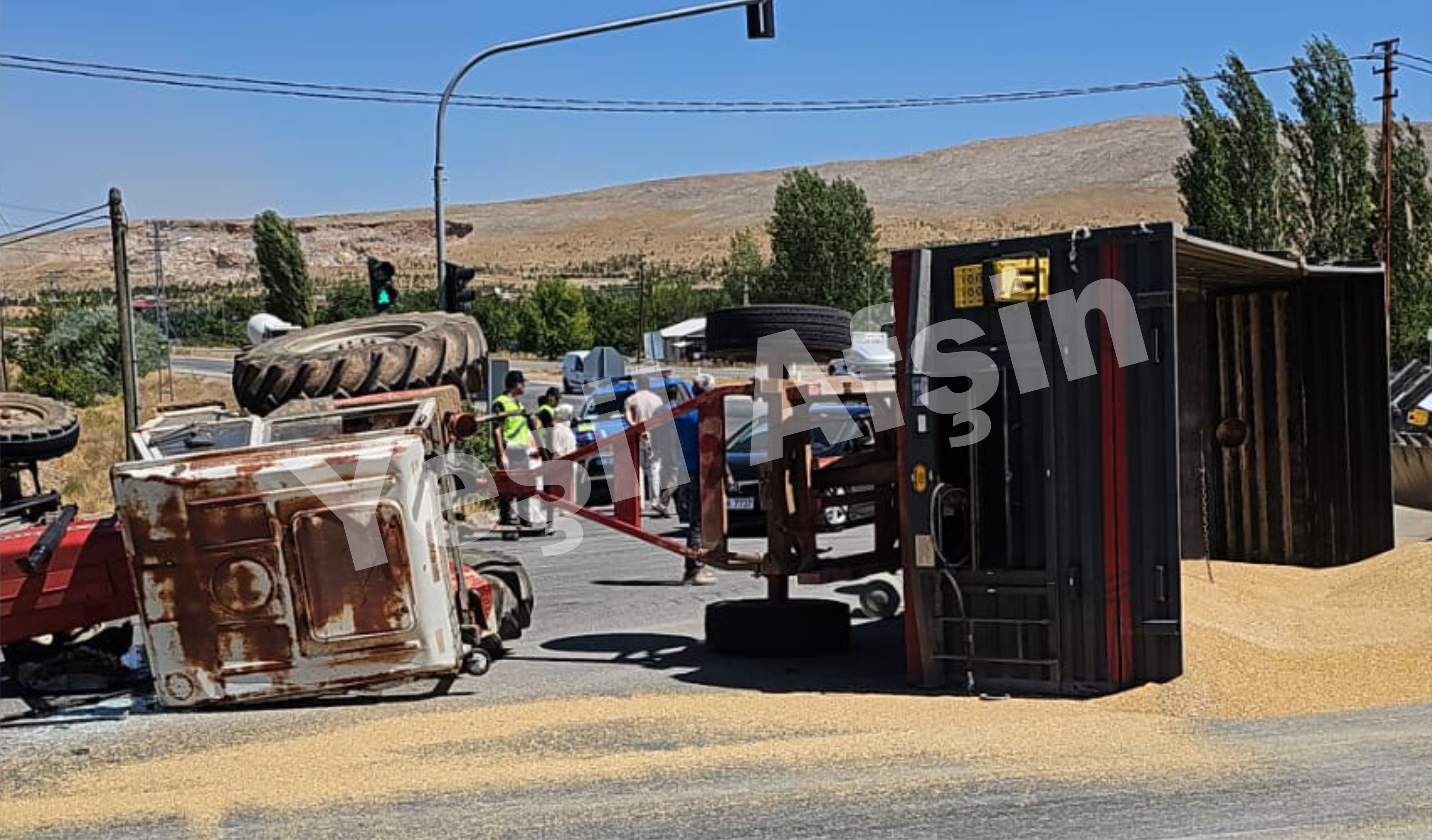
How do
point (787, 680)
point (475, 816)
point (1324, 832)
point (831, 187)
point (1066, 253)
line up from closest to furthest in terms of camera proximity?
point (1324, 832) < point (475, 816) < point (1066, 253) < point (787, 680) < point (831, 187)

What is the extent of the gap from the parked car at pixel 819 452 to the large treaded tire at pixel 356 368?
2.24 m

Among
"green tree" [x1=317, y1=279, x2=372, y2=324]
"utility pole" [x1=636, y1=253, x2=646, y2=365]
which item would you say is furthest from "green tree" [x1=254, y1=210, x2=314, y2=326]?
"utility pole" [x1=636, y1=253, x2=646, y2=365]

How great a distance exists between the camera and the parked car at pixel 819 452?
32.9 feet

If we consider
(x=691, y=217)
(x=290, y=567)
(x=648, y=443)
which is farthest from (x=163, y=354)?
(x=691, y=217)

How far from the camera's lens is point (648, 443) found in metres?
19.2

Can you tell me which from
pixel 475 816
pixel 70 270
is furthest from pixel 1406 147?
pixel 70 270

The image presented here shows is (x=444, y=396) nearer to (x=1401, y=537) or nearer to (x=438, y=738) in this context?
(x=438, y=738)

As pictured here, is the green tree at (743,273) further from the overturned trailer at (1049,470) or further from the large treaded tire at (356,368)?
the overturned trailer at (1049,470)

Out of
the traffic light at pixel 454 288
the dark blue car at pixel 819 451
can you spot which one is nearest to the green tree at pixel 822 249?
the traffic light at pixel 454 288

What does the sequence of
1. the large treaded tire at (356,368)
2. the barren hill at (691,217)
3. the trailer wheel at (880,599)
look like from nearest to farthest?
1. the trailer wheel at (880,599)
2. the large treaded tire at (356,368)
3. the barren hill at (691,217)

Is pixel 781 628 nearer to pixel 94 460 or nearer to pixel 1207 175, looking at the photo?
pixel 94 460

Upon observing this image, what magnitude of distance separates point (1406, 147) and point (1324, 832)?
46.2m

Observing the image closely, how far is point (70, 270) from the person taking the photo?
6905 inches

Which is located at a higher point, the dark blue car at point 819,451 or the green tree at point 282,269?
the green tree at point 282,269
